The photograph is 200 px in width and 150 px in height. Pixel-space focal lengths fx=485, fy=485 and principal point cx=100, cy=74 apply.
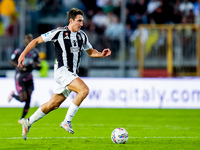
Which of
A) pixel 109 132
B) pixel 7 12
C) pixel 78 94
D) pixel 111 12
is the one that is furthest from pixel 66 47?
pixel 7 12

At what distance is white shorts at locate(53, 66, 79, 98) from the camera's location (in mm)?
8039

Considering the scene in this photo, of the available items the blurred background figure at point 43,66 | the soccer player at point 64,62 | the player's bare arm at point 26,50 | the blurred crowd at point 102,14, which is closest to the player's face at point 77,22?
the soccer player at point 64,62

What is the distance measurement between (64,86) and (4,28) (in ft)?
43.3

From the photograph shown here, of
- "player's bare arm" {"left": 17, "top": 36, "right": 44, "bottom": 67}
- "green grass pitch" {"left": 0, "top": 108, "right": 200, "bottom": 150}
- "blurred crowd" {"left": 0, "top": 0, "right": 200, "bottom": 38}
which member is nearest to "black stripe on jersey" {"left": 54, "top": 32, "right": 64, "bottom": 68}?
"player's bare arm" {"left": 17, "top": 36, "right": 44, "bottom": 67}

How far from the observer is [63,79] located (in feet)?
26.4

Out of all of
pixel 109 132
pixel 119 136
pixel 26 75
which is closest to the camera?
pixel 119 136

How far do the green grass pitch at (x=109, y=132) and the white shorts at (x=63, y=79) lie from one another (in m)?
0.88

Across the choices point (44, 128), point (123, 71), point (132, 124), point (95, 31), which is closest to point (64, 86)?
point (44, 128)

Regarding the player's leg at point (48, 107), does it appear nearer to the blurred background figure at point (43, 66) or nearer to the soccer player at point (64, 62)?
the soccer player at point (64, 62)

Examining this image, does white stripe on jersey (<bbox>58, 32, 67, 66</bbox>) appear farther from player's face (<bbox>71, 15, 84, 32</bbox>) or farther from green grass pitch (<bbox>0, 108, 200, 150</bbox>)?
green grass pitch (<bbox>0, 108, 200, 150</bbox>)

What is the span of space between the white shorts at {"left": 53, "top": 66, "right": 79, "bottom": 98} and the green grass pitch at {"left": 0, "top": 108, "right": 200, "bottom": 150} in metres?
0.88

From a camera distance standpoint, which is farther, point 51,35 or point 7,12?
point 7,12

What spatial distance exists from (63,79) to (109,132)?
2304 millimetres

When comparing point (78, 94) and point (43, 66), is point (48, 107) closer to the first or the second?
point (78, 94)
